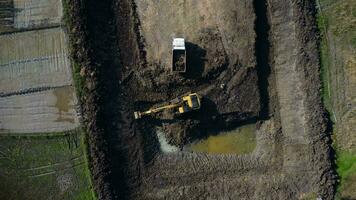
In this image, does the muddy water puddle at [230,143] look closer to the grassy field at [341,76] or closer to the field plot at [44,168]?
the grassy field at [341,76]

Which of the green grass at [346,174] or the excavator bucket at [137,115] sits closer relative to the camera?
the excavator bucket at [137,115]

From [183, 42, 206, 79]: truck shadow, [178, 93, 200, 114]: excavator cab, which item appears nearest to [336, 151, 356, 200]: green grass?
[178, 93, 200, 114]: excavator cab

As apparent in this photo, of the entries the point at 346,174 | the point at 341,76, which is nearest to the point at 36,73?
the point at 341,76

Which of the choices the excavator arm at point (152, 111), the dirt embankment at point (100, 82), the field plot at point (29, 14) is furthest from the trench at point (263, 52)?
the field plot at point (29, 14)

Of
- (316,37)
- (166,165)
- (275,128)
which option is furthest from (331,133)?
(166,165)

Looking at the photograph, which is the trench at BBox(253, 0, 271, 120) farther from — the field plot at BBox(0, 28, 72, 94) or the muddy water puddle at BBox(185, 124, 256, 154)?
the field plot at BBox(0, 28, 72, 94)

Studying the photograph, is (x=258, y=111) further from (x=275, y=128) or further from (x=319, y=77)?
(x=319, y=77)
